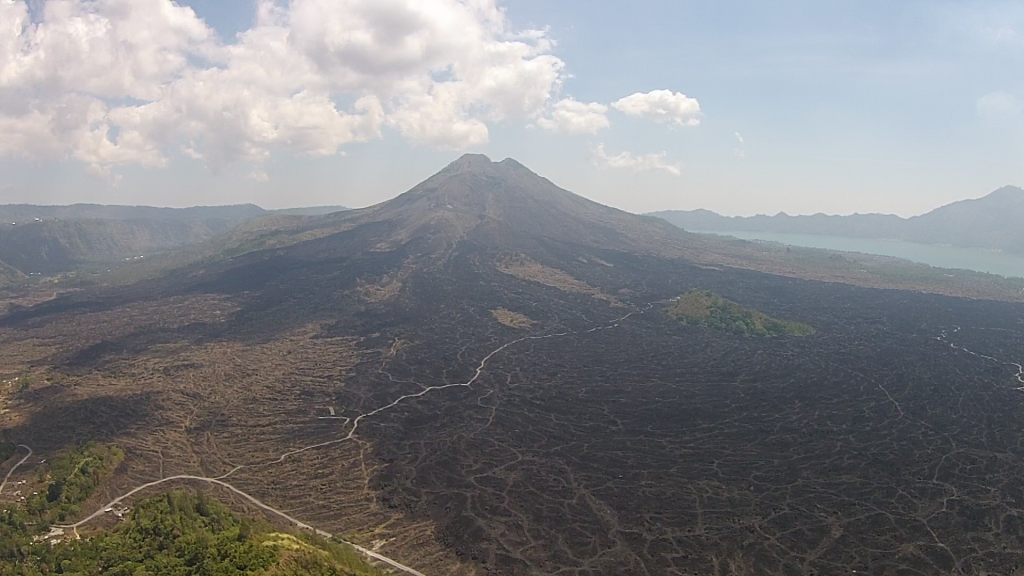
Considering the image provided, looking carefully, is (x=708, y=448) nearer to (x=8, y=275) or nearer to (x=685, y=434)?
(x=685, y=434)

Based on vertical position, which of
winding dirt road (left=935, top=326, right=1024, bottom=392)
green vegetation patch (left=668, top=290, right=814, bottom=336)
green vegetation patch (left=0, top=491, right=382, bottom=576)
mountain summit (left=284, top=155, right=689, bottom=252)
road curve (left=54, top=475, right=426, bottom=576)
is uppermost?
mountain summit (left=284, top=155, right=689, bottom=252)

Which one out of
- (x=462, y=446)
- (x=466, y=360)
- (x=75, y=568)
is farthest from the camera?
(x=466, y=360)

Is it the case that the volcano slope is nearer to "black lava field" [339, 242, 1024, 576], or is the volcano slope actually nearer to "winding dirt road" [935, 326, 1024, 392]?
"black lava field" [339, 242, 1024, 576]

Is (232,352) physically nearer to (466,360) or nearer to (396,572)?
(466,360)

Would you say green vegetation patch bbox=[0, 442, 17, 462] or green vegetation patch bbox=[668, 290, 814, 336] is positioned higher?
green vegetation patch bbox=[668, 290, 814, 336]

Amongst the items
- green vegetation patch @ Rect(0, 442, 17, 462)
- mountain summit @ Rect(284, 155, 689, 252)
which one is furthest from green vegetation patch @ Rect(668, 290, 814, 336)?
green vegetation patch @ Rect(0, 442, 17, 462)

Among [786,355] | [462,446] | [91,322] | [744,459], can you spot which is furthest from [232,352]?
[786,355]
